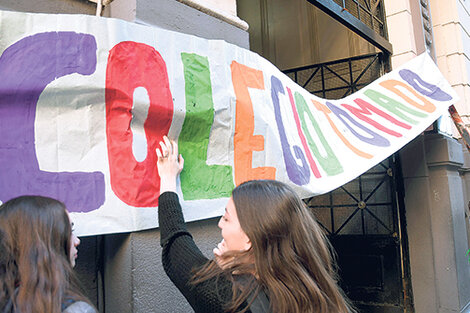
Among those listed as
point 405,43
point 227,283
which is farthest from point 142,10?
point 405,43

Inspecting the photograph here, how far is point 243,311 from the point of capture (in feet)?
4.04

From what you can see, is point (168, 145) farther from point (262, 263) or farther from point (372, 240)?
point (372, 240)

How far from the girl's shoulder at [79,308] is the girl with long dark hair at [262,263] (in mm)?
307

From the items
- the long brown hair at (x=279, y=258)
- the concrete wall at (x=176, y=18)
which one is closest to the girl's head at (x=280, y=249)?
the long brown hair at (x=279, y=258)

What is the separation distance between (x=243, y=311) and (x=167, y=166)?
105cm

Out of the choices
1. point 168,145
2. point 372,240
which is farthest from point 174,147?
point 372,240

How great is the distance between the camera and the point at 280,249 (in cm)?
131

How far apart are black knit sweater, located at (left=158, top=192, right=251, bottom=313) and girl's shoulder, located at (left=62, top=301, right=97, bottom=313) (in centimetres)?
30

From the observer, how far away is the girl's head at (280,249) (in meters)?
1.27

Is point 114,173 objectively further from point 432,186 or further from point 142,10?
point 432,186

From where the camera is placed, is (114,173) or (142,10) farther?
(142,10)

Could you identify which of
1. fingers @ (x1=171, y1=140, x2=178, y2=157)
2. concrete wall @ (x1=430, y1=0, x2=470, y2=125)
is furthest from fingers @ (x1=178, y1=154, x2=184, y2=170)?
concrete wall @ (x1=430, y1=0, x2=470, y2=125)

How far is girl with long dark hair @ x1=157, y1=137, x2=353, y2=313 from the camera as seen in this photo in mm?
1258

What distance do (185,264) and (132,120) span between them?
0.91 metres
